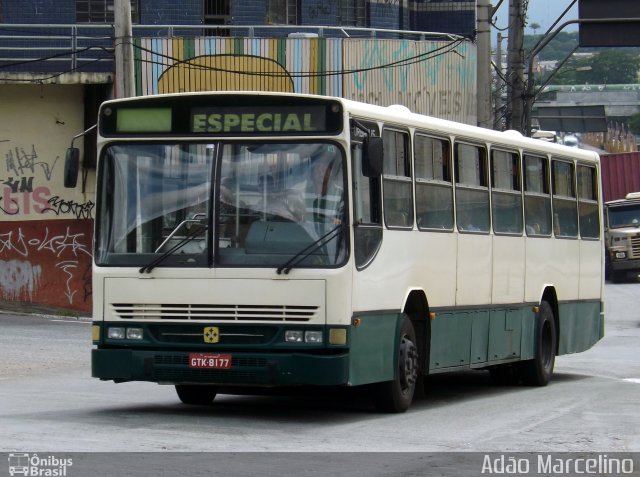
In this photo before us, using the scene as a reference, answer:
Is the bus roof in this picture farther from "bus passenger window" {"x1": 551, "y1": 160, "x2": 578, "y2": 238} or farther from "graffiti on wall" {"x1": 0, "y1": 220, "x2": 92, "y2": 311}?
"graffiti on wall" {"x1": 0, "y1": 220, "x2": 92, "y2": 311}

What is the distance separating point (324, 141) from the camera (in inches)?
483

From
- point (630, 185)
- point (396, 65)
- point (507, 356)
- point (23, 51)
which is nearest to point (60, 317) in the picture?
point (23, 51)

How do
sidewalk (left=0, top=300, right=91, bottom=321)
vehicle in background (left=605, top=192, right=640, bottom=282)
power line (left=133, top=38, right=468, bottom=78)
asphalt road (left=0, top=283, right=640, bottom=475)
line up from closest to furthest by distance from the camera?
asphalt road (left=0, top=283, right=640, bottom=475), sidewalk (left=0, top=300, right=91, bottom=321), power line (left=133, top=38, right=468, bottom=78), vehicle in background (left=605, top=192, right=640, bottom=282)

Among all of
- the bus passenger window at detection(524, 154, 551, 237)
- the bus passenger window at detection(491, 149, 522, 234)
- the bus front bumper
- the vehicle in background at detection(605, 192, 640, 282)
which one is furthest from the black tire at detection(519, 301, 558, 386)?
the vehicle in background at detection(605, 192, 640, 282)

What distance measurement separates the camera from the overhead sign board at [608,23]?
86.5ft

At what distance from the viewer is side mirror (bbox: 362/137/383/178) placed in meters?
12.2

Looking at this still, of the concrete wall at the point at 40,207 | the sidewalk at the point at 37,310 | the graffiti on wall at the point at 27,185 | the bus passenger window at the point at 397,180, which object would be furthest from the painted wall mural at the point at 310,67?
the bus passenger window at the point at 397,180

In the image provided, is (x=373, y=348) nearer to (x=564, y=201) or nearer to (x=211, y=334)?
(x=211, y=334)

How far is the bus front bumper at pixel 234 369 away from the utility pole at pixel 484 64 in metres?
14.4

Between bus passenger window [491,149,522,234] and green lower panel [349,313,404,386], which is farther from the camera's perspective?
bus passenger window [491,149,522,234]

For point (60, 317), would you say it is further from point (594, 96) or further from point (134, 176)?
point (594, 96)

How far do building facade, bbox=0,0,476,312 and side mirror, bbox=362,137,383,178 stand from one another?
59.4ft

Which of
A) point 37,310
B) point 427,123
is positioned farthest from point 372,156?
point 37,310
